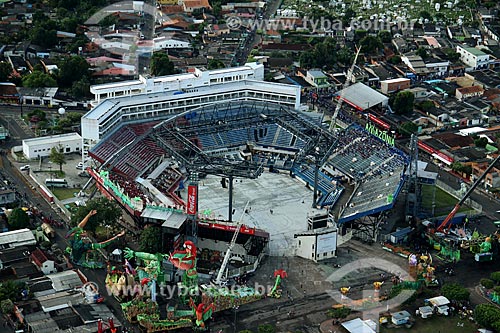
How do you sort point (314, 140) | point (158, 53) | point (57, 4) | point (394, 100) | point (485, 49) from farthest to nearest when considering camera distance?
point (57, 4), point (485, 49), point (158, 53), point (394, 100), point (314, 140)

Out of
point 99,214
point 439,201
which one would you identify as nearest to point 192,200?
point 99,214

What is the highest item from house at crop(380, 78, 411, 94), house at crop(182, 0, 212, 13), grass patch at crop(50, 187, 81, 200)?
house at crop(182, 0, 212, 13)

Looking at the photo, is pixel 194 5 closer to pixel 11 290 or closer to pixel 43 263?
pixel 43 263

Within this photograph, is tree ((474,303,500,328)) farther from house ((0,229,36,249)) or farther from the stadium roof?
the stadium roof

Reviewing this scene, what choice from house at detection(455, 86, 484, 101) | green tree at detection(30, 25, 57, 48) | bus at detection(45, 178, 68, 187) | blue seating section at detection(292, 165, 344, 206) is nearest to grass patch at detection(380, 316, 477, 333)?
blue seating section at detection(292, 165, 344, 206)

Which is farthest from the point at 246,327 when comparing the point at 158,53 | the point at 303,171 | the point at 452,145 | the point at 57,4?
the point at 57,4

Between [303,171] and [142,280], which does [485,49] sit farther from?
[142,280]
